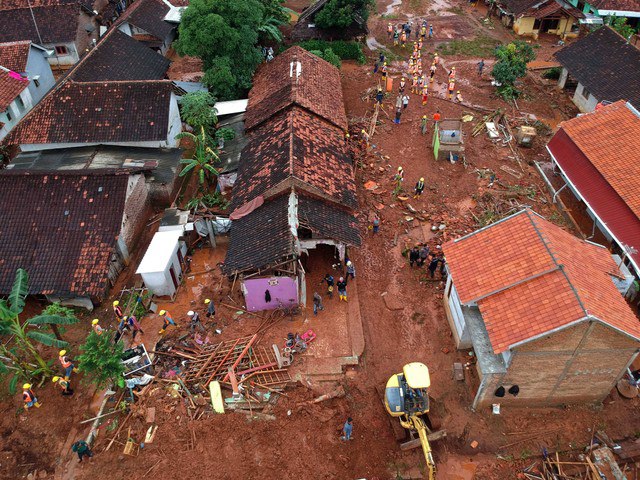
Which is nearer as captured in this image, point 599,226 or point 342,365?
point 342,365

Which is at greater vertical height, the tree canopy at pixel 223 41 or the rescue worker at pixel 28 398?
the tree canopy at pixel 223 41

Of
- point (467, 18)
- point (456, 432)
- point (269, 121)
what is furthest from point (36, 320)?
point (467, 18)

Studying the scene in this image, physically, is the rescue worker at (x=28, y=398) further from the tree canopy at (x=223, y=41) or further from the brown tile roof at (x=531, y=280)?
the tree canopy at (x=223, y=41)

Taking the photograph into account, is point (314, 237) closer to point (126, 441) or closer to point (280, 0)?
point (126, 441)

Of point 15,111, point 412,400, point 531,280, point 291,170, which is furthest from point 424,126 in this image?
point 15,111

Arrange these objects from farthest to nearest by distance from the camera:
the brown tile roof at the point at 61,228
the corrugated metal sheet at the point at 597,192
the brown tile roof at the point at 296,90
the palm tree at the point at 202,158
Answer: the brown tile roof at the point at 296,90 < the palm tree at the point at 202,158 < the corrugated metal sheet at the point at 597,192 < the brown tile roof at the point at 61,228

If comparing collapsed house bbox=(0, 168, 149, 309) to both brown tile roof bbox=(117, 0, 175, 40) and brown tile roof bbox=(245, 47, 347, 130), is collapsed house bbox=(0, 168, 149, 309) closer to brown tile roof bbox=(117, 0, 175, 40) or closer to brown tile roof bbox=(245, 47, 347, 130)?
brown tile roof bbox=(245, 47, 347, 130)

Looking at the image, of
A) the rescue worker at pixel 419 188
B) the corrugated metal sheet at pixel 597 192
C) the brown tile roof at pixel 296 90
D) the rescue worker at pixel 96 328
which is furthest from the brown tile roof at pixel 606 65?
the rescue worker at pixel 96 328

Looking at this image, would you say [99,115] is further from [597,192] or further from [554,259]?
[597,192]
